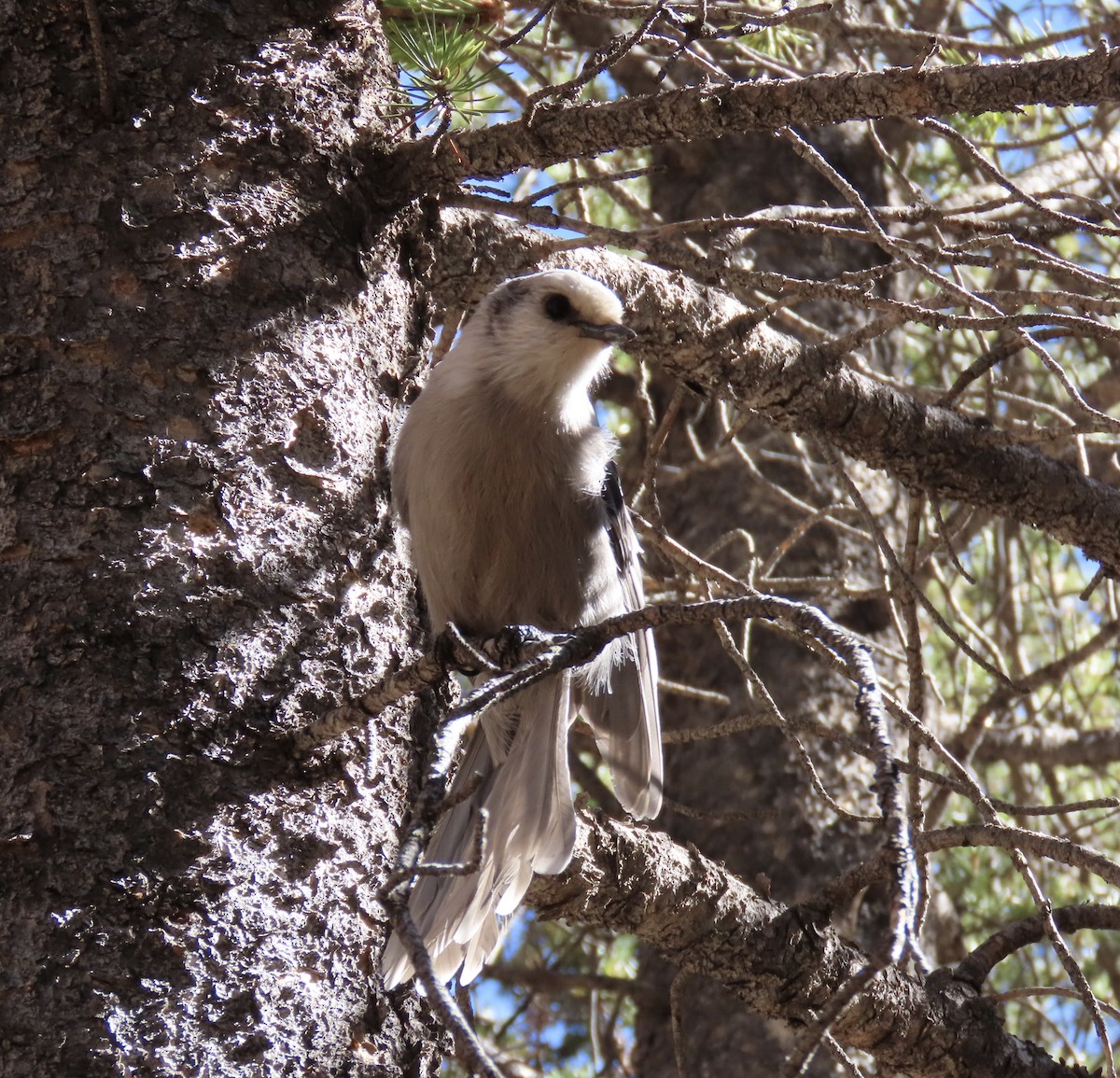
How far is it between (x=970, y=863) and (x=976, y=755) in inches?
26.7

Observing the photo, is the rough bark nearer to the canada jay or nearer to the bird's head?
the canada jay

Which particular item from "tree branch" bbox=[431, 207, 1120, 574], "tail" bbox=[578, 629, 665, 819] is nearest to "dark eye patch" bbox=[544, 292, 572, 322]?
"tree branch" bbox=[431, 207, 1120, 574]

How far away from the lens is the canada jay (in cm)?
264

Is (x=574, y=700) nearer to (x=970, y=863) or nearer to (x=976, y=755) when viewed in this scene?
(x=976, y=755)

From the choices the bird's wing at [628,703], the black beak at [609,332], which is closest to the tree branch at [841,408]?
the black beak at [609,332]

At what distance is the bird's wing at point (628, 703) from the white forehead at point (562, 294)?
43 centimetres

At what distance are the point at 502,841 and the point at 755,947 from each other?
1.73 ft

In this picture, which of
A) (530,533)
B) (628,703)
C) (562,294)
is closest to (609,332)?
(562,294)

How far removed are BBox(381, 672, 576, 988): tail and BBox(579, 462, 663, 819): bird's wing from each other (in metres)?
0.18

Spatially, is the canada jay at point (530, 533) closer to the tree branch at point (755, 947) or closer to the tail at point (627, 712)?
the tail at point (627, 712)

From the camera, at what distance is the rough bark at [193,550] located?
1.60 metres

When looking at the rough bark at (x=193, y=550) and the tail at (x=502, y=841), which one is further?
the tail at (x=502, y=841)

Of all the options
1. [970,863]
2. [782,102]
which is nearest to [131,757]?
[782,102]

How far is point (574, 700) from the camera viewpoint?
294 cm
